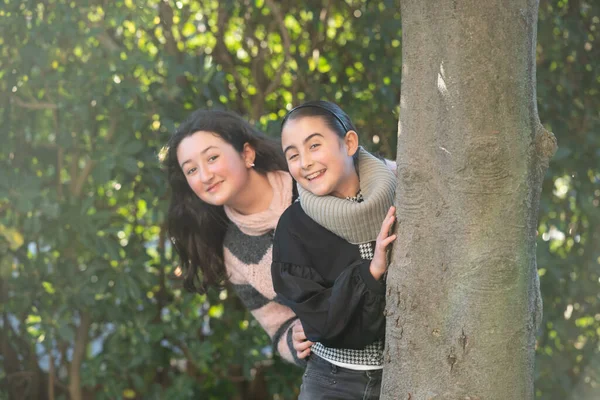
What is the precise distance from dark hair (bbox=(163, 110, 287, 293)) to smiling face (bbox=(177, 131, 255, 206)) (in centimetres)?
8

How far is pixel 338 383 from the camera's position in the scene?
7.83 feet

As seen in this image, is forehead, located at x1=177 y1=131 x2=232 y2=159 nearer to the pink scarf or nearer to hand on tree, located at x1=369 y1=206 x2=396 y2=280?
the pink scarf

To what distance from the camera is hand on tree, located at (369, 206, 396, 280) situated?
2.00m

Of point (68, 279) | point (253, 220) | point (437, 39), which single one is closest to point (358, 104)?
point (253, 220)

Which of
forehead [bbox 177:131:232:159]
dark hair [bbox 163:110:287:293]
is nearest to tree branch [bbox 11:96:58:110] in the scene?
dark hair [bbox 163:110:287:293]

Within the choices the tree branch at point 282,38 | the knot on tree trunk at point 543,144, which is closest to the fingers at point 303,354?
the knot on tree trunk at point 543,144

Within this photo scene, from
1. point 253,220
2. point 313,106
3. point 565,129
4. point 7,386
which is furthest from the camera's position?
point 7,386

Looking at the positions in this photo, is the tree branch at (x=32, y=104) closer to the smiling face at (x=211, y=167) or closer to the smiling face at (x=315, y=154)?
the smiling face at (x=211, y=167)

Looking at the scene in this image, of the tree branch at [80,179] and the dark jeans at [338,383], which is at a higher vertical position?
the tree branch at [80,179]

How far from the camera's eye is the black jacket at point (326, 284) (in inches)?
83.4

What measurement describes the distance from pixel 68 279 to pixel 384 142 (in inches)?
59.7

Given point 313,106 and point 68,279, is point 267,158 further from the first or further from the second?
point 68,279

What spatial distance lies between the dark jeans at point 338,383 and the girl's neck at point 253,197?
57 cm

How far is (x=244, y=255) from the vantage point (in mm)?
2863
